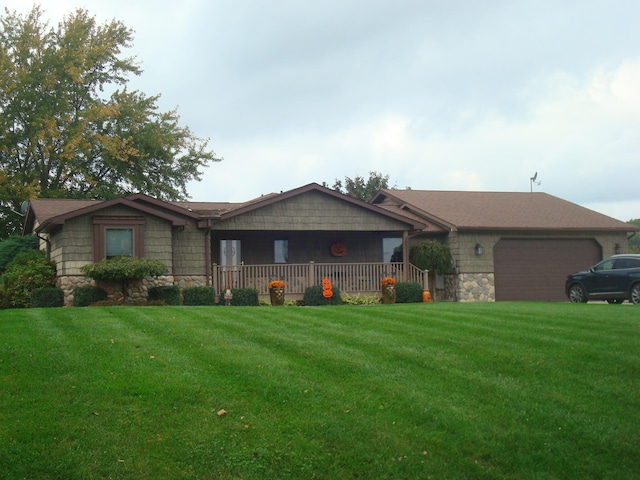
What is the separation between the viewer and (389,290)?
23.1 meters

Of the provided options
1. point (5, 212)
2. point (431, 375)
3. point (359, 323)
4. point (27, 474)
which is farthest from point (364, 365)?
point (5, 212)

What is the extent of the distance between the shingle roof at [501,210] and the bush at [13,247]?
13.4 m

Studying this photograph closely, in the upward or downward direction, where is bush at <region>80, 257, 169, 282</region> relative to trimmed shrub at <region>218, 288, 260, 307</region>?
upward

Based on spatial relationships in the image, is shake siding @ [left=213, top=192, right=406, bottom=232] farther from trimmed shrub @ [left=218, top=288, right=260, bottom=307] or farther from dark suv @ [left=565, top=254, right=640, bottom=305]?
dark suv @ [left=565, top=254, right=640, bottom=305]

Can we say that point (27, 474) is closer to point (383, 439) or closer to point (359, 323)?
point (383, 439)

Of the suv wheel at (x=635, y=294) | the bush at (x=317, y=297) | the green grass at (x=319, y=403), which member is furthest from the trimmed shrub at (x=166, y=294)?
Answer: the suv wheel at (x=635, y=294)

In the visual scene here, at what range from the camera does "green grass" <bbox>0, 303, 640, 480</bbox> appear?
632 cm

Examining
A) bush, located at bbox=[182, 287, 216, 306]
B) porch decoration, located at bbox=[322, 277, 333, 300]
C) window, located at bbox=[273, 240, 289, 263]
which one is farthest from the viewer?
window, located at bbox=[273, 240, 289, 263]

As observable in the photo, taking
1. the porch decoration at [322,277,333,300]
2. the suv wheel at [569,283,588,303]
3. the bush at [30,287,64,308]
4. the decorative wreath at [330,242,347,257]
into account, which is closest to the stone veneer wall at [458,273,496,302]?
the suv wheel at [569,283,588,303]

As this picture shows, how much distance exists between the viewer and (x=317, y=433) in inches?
268

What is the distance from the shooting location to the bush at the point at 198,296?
21.0m

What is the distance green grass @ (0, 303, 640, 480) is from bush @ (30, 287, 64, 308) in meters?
8.58

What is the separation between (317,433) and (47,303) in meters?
14.8

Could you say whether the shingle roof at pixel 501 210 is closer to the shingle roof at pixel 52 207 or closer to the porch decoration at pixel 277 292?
the porch decoration at pixel 277 292
